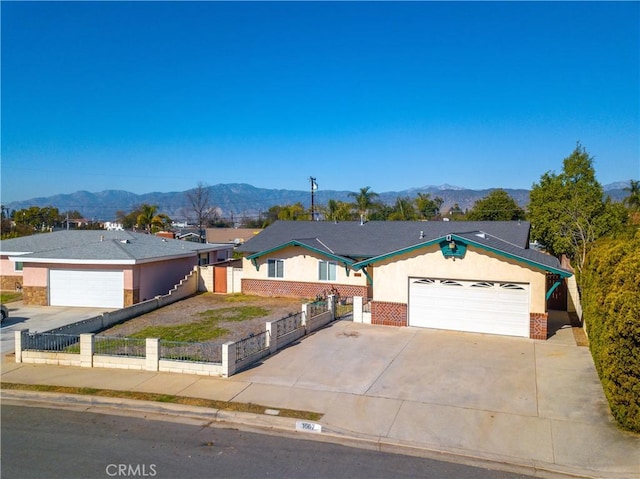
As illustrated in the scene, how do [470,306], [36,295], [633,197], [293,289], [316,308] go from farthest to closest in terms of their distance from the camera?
[633,197] < [293,289] < [36,295] < [316,308] < [470,306]

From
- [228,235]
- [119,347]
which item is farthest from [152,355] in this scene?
[228,235]

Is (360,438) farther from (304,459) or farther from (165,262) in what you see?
(165,262)

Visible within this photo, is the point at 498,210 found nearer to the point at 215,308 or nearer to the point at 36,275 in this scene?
the point at 215,308

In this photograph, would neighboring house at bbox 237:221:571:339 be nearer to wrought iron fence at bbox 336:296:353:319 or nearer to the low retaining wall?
wrought iron fence at bbox 336:296:353:319

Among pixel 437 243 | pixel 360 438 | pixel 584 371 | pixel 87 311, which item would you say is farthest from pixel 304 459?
pixel 87 311

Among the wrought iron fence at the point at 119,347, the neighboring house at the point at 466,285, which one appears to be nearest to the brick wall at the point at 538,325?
the neighboring house at the point at 466,285
